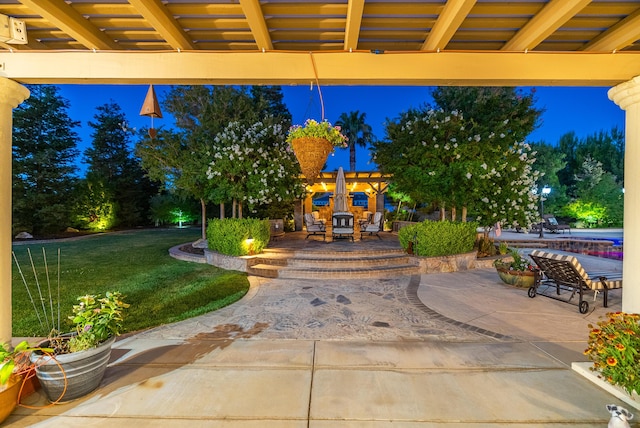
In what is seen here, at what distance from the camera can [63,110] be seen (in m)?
18.8

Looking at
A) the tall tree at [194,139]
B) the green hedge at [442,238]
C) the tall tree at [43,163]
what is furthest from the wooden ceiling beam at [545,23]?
the tall tree at [43,163]

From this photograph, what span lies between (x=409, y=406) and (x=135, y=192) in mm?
26443

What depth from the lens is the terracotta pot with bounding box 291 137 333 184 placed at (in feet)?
13.5

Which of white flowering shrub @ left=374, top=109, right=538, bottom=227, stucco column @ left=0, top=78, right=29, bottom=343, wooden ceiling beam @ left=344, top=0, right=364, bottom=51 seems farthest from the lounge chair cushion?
stucco column @ left=0, top=78, right=29, bottom=343

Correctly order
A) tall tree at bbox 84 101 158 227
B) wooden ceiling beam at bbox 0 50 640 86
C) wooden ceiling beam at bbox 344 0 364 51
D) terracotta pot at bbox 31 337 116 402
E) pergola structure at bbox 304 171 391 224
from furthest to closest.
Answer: tall tree at bbox 84 101 158 227
pergola structure at bbox 304 171 391 224
wooden ceiling beam at bbox 0 50 640 86
terracotta pot at bbox 31 337 116 402
wooden ceiling beam at bbox 344 0 364 51

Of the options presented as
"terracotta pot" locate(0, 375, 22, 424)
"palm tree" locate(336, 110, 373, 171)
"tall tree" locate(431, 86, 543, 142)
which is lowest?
"terracotta pot" locate(0, 375, 22, 424)

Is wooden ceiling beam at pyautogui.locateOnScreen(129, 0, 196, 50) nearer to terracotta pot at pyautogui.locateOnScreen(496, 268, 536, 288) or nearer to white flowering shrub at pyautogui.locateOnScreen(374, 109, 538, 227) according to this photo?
terracotta pot at pyautogui.locateOnScreen(496, 268, 536, 288)

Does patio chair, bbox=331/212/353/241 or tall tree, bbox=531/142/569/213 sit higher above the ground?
tall tree, bbox=531/142/569/213

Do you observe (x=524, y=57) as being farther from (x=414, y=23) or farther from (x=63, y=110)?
(x=63, y=110)

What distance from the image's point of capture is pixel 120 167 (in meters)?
24.5

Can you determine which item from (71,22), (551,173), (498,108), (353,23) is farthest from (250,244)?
(551,173)

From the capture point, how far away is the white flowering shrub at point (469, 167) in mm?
8680

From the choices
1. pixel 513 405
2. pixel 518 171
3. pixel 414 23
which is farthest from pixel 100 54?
pixel 518 171

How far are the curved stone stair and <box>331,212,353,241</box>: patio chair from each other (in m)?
2.42
